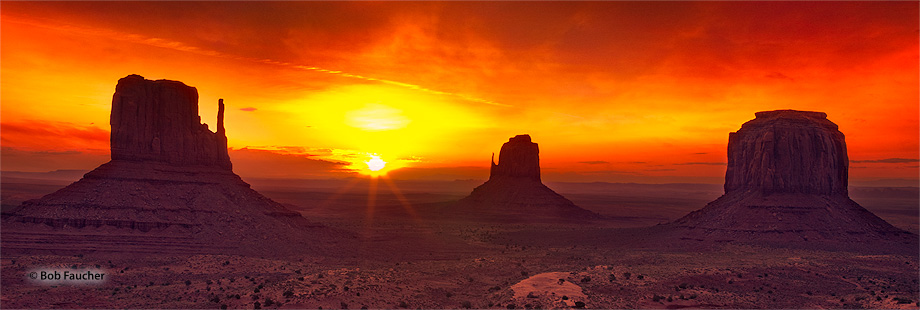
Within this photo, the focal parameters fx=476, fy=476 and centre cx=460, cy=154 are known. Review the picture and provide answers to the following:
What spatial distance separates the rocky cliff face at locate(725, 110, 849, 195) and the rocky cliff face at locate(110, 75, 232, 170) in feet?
179

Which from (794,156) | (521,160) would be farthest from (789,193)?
(521,160)

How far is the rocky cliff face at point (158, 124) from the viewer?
38594mm

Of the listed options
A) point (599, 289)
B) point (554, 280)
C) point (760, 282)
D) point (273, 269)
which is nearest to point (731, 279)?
point (760, 282)

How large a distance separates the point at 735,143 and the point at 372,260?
44.8 m

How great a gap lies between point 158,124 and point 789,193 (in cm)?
5973

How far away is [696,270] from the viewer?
32.2 meters

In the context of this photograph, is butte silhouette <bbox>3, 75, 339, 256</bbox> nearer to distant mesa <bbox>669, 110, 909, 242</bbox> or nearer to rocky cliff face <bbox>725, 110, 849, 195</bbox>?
distant mesa <bbox>669, 110, 909, 242</bbox>

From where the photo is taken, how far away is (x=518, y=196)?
103 meters

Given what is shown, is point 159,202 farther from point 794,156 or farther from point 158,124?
point 794,156

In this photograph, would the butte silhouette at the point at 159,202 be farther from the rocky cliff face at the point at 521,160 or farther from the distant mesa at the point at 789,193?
the rocky cliff face at the point at 521,160

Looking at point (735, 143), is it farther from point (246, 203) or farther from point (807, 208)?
point (246, 203)

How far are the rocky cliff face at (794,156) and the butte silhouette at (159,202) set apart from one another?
44641mm

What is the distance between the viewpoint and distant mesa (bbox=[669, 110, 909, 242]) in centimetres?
4528

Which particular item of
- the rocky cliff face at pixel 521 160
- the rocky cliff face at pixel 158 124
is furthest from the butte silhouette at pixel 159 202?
the rocky cliff face at pixel 521 160
